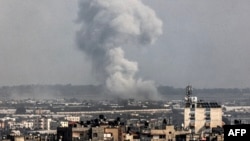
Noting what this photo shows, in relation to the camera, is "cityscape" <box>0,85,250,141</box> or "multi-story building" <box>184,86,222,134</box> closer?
"cityscape" <box>0,85,250,141</box>

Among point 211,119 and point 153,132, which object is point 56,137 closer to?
point 153,132

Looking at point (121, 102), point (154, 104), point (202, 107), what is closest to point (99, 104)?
point (154, 104)

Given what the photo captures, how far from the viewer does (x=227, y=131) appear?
2591 centimetres

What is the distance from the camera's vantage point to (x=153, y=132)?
255ft

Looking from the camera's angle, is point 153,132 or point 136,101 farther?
point 136,101

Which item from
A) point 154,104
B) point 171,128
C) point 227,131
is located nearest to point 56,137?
point 171,128

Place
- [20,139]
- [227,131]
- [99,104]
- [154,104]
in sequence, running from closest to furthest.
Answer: [227,131] → [20,139] → [154,104] → [99,104]

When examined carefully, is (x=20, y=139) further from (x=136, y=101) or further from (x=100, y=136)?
(x=136, y=101)

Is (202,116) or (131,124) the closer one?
(202,116)

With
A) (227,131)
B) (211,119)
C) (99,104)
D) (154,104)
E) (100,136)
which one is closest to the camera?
(227,131)

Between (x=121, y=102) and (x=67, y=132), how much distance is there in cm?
7970

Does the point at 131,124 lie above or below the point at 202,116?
below

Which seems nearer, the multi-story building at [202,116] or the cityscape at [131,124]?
the cityscape at [131,124]

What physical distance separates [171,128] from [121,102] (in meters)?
73.6
